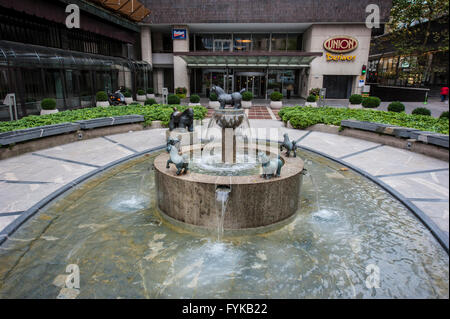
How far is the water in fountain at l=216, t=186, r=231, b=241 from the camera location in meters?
5.22

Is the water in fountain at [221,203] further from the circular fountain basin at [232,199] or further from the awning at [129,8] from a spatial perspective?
the awning at [129,8]

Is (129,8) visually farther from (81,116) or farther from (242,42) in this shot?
(81,116)

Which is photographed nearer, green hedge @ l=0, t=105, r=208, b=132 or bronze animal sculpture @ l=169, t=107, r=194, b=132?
bronze animal sculpture @ l=169, t=107, r=194, b=132

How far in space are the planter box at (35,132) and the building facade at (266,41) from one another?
60.8ft

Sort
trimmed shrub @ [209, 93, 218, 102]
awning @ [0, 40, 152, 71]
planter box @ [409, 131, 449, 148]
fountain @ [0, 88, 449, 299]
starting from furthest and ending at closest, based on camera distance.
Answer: trimmed shrub @ [209, 93, 218, 102], awning @ [0, 40, 152, 71], fountain @ [0, 88, 449, 299], planter box @ [409, 131, 449, 148]

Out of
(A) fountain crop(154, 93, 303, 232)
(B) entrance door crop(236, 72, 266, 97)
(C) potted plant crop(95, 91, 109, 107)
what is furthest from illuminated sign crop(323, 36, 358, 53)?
(A) fountain crop(154, 93, 303, 232)

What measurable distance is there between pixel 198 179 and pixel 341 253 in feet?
9.10

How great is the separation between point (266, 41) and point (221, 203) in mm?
34639

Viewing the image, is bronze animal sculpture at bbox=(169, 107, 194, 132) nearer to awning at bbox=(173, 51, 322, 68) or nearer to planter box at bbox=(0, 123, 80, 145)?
planter box at bbox=(0, 123, 80, 145)

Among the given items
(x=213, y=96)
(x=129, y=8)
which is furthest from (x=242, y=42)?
(x=213, y=96)

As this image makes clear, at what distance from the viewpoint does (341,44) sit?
31047 mm

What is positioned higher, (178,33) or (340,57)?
(178,33)
